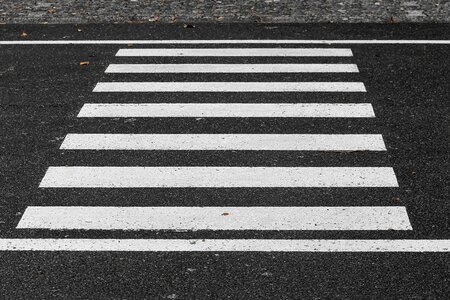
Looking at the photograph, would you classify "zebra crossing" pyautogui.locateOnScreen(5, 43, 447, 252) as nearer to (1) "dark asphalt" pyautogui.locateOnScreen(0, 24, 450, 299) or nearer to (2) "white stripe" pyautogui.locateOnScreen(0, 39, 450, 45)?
(1) "dark asphalt" pyautogui.locateOnScreen(0, 24, 450, 299)

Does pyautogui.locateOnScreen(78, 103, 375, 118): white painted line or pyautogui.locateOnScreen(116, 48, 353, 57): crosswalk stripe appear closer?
pyautogui.locateOnScreen(78, 103, 375, 118): white painted line

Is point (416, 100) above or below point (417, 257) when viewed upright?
below

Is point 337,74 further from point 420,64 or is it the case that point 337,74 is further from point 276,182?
point 276,182

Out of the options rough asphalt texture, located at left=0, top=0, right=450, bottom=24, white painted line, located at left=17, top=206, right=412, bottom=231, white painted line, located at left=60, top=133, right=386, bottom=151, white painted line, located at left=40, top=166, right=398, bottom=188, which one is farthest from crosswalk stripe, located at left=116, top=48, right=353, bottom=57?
white painted line, located at left=17, top=206, right=412, bottom=231

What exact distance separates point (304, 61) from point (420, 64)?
139 cm

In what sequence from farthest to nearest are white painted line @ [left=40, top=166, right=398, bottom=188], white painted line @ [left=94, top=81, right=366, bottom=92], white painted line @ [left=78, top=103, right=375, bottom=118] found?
1. white painted line @ [left=94, top=81, right=366, bottom=92]
2. white painted line @ [left=78, top=103, right=375, bottom=118]
3. white painted line @ [left=40, top=166, right=398, bottom=188]

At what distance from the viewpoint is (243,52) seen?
424 inches

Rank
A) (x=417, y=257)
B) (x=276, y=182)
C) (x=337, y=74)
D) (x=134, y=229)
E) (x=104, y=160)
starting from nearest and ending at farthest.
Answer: (x=417, y=257) < (x=134, y=229) < (x=276, y=182) < (x=104, y=160) < (x=337, y=74)

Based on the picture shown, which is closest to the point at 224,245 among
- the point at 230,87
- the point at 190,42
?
the point at 230,87

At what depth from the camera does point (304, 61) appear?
10.4 m

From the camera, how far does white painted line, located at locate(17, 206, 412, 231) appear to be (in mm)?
6301

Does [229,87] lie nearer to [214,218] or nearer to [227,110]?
[227,110]

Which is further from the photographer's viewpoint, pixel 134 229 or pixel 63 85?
pixel 63 85

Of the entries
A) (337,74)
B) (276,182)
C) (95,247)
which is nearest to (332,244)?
(276,182)
